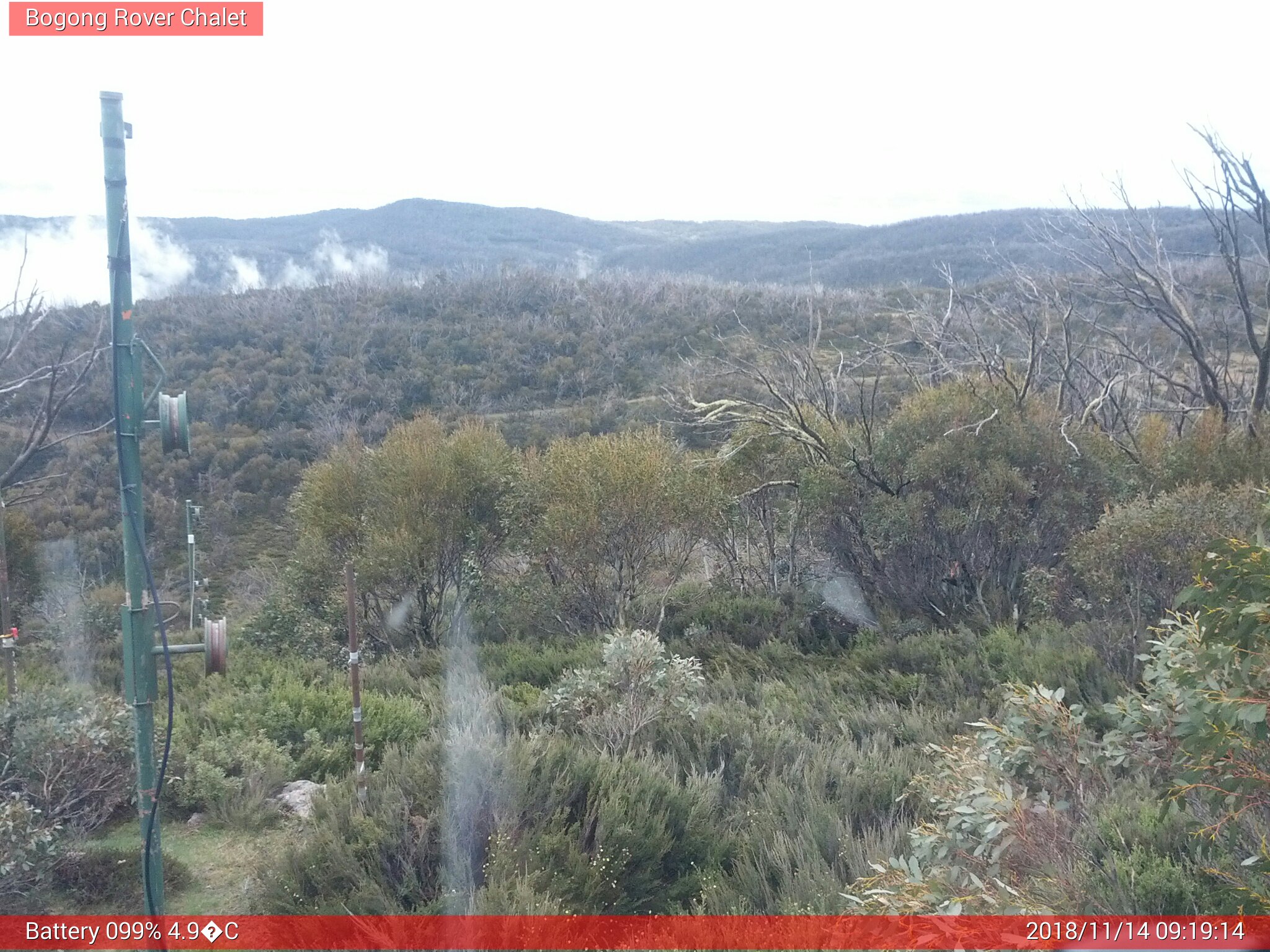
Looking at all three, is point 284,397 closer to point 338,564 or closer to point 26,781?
point 338,564

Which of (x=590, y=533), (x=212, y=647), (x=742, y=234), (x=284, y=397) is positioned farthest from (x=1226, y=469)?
Result: (x=742, y=234)

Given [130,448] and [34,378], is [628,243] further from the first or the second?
[130,448]

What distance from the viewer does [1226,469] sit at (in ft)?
34.6

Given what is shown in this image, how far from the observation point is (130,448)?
3.62 meters

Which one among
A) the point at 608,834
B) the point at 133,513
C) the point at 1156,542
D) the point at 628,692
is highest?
the point at 133,513

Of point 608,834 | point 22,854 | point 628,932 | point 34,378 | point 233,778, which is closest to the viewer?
point 628,932

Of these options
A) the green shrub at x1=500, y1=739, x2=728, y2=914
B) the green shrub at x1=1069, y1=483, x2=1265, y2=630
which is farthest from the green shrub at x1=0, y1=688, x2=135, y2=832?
the green shrub at x1=1069, y1=483, x2=1265, y2=630

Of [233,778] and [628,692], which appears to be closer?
[233,778]

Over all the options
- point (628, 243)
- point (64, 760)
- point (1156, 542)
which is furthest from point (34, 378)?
point (628, 243)

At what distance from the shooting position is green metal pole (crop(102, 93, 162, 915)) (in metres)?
3.51

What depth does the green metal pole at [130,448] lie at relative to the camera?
351 cm

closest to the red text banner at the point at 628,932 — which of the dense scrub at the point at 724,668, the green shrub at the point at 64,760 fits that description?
the dense scrub at the point at 724,668

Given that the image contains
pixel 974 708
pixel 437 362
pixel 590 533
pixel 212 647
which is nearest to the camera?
pixel 212 647

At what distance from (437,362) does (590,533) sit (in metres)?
25.5
